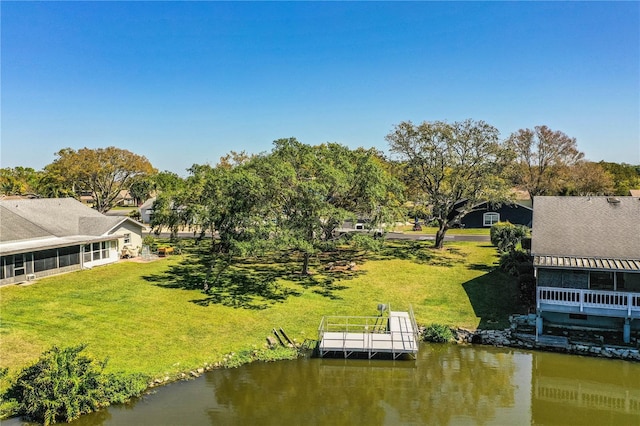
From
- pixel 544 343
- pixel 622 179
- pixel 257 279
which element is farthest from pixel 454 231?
pixel 622 179

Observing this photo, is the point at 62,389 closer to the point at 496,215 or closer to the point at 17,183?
the point at 496,215

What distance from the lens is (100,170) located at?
191ft

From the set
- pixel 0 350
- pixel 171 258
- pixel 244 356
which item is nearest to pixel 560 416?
pixel 244 356

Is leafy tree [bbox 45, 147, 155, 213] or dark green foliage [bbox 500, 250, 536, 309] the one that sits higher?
leafy tree [bbox 45, 147, 155, 213]

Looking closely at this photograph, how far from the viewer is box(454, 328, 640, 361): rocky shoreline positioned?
1933 cm

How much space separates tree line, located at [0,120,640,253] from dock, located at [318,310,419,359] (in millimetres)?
6130

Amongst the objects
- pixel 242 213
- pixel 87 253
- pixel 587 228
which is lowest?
pixel 87 253

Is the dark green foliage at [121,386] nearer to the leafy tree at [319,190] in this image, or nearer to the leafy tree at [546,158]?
the leafy tree at [319,190]

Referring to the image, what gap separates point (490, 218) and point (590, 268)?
3572 cm

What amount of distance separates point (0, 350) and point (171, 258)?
19840mm

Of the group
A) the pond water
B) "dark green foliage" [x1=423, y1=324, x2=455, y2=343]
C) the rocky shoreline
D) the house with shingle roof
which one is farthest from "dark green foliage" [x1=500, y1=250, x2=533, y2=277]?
the house with shingle roof

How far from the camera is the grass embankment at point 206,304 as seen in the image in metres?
18.8

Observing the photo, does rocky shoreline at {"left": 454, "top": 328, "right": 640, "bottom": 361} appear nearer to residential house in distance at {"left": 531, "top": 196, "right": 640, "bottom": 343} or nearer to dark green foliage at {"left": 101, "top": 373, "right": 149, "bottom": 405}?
residential house in distance at {"left": 531, "top": 196, "right": 640, "bottom": 343}

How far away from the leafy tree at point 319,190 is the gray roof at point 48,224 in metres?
14.5
